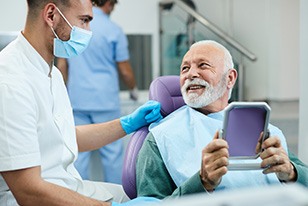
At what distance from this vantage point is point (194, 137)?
68.7 inches

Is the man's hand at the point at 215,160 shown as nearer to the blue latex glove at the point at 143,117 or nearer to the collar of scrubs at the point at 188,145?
the collar of scrubs at the point at 188,145

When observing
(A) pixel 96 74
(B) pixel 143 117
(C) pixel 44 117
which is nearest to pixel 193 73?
(B) pixel 143 117

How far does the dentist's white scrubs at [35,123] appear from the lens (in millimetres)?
1456

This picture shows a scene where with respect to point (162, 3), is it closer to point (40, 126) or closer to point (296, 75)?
point (296, 75)

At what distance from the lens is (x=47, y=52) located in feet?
5.59

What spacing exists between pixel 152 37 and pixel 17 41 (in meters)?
2.38

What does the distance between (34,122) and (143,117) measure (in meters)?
0.52

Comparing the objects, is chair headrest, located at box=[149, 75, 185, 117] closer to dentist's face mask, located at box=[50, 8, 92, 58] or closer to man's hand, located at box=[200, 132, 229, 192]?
dentist's face mask, located at box=[50, 8, 92, 58]

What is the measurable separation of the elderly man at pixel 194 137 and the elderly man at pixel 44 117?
0.40 feet

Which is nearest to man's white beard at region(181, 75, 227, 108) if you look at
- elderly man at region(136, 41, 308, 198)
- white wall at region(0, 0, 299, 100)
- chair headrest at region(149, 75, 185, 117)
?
elderly man at region(136, 41, 308, 198)

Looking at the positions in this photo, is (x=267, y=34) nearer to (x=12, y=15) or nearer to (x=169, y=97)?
(x=12, y=15)

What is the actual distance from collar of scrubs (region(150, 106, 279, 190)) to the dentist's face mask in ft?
1.29

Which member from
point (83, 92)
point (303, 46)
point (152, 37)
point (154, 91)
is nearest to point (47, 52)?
point (154, 91)

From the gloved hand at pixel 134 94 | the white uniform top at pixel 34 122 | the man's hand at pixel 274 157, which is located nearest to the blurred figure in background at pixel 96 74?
the gloved hand at pixel 134 94
